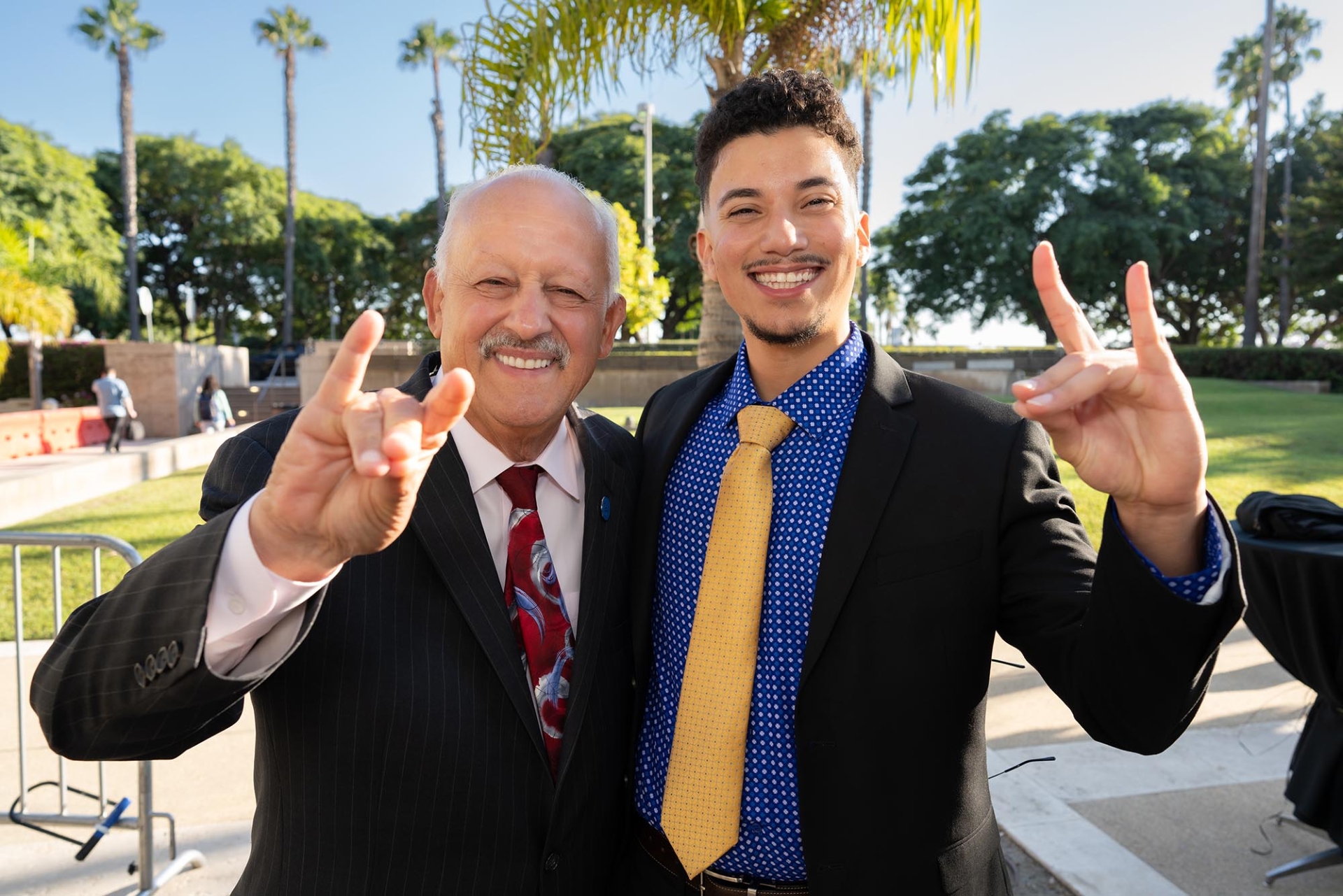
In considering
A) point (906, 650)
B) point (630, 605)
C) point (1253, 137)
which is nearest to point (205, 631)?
point (630, 605)

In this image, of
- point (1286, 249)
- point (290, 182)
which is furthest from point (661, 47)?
point (290, 182)

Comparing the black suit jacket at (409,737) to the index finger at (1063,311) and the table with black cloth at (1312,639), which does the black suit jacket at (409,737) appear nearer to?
the index finger at (1063,311)

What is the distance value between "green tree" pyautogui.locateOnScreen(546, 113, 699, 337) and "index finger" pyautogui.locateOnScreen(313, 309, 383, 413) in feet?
110

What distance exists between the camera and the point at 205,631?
4.68 feet

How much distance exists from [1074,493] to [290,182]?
35.6 metres

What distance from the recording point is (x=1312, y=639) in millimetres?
3418

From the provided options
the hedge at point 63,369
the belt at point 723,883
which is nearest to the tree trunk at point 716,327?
the belt at point 723,883

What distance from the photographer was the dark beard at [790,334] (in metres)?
2.16

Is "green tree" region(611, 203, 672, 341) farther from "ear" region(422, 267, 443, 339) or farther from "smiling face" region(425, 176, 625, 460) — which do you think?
"smiling face" region(425, 176, 625, 460)

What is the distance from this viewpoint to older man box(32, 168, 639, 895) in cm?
142

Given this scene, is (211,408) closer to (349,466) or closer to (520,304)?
(520,304)

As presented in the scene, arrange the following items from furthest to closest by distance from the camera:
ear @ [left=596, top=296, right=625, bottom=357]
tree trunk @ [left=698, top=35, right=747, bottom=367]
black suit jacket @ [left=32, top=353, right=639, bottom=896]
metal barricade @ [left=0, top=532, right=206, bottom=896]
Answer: tree trunk @ [left=698, top=35, right=747, bottom=367]
metal barricade @ [left=0, top=532, right=206, bottom=896]
ear @ [left=596, top=296, right=625, bottom=357]
black suit jacket @ [left=32, top=353, right=639, bottom=896]

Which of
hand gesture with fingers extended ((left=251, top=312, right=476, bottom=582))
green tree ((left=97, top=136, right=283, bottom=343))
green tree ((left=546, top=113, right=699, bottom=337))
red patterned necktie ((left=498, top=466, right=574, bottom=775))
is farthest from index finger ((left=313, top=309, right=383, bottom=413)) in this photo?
green tree ((left=97, top=136, right=283, bottom=343))

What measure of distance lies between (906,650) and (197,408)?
23778 mm
